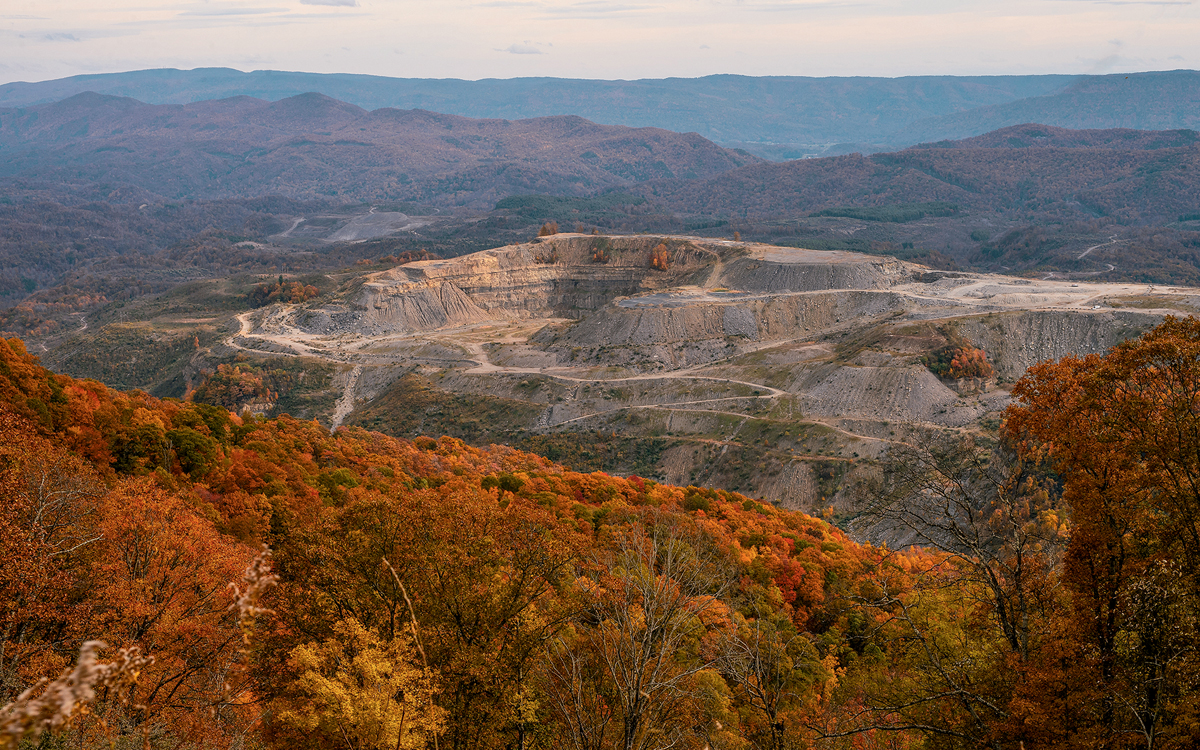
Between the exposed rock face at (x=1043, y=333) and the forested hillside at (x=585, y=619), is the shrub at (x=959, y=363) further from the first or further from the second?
the forested hillside at (x=585, y=619)

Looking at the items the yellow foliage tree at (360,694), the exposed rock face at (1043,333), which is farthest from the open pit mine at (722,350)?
the yellow foliage tree at (360,694)

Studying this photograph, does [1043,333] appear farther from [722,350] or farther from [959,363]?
[722,350]

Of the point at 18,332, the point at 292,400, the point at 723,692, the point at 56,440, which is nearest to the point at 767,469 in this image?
the point at 723,692

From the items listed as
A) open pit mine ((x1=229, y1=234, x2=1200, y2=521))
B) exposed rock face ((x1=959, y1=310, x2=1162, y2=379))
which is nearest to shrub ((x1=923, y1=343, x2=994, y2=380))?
open pit mine ((x1=229, y1=234, x2=1200, y2=521))

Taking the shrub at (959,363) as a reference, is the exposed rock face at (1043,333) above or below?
above

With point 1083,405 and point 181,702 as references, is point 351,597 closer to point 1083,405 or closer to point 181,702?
point 181,702

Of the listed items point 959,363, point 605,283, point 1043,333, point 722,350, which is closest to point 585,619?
point 959,363
